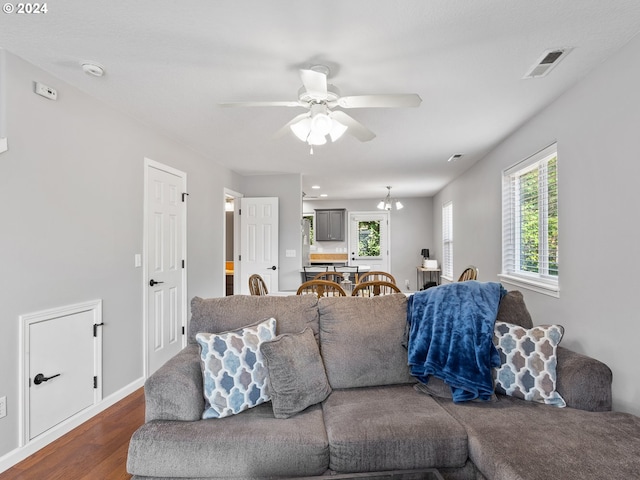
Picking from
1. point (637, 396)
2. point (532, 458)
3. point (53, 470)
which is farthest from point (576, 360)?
point (53, 470)

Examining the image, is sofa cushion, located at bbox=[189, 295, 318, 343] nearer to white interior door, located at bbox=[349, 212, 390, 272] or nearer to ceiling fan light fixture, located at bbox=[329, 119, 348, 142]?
ceiling fan light fixture, located at bbox=[329, 119, 348, 142]

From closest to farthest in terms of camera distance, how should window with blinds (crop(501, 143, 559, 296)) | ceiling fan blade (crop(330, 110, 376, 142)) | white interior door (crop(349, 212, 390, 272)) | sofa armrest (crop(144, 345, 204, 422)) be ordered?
sofa armrest (crop(144, 345, 204, 422)) → ceiling fan blade (crop(330, 110, 376, 142)) → window with blinds (crop(501, 143, 559, 296)) → white interior door (crop(349, 212, 390, 272))

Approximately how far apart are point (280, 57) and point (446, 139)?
246 centimetres

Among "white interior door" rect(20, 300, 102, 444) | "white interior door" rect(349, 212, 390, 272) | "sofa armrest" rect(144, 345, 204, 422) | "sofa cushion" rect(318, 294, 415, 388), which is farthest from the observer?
"white interior door" rect(349, 212, 390, 272)

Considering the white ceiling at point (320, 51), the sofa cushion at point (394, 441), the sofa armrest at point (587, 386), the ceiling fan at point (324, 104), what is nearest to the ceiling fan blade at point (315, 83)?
the ceiling fan at point (324, 104)

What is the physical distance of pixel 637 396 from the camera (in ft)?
6.81

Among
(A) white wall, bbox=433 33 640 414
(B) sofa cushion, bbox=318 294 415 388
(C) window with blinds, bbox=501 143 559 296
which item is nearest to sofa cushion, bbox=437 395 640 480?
(B) sofa cushion, bbox=318 294 415 388

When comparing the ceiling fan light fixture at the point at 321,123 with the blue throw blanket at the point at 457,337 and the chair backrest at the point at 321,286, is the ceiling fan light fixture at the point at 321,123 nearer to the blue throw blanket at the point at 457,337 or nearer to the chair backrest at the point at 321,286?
the blue throw blanket at the point at 457,337

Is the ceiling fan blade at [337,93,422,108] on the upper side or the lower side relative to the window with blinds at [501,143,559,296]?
upper

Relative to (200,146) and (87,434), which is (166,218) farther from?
(87,434)

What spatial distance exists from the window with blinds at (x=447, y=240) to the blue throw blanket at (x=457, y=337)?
5164mm

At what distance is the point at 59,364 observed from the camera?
254 centimetres

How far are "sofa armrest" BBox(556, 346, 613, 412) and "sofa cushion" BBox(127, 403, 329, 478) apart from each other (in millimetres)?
1334

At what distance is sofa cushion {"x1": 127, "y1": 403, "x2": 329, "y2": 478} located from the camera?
158 centimetres
